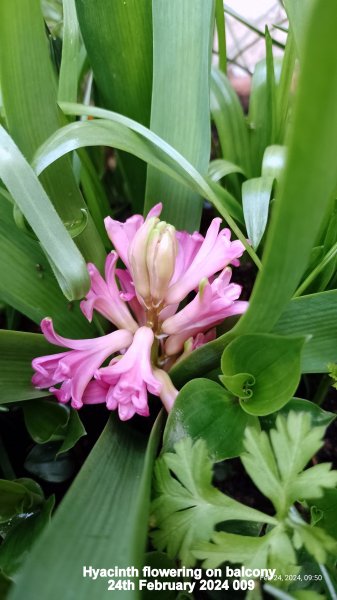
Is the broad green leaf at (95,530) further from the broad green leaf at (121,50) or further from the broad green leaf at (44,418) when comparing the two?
the broad green leaf at (121,50)

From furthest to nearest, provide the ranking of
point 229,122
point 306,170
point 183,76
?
1. point 229,122
2. point 183,76
3. point 306,170

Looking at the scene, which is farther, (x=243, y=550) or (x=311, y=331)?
(x=311, y=331)

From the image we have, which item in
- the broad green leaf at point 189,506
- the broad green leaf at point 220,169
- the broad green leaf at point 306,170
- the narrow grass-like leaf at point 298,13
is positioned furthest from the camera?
the broad green leaf at point 220,169

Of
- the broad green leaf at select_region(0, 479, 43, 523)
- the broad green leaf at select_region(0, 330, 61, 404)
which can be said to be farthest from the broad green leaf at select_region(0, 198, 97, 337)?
the broad green leaf at select_region(0, 479, 43, 523)

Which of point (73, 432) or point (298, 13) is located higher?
point (298, 13)

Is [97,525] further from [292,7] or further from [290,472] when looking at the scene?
[292,7]

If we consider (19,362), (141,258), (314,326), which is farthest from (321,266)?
(19,362)

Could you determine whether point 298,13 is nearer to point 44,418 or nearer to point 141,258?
point 141,258
